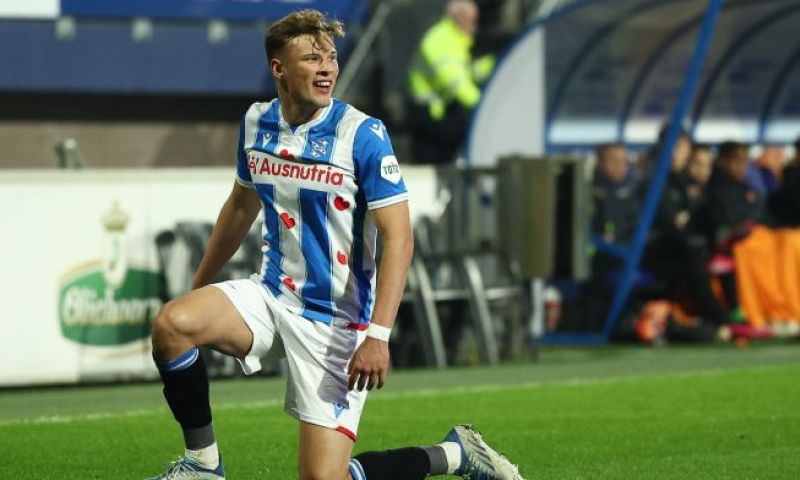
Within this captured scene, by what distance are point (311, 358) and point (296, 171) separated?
648mm

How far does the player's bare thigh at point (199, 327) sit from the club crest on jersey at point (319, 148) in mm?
596

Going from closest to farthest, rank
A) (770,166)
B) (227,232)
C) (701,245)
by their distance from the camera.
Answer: (227,232)
(701,245)
(770,166)

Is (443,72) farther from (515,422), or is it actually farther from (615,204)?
(515,422)

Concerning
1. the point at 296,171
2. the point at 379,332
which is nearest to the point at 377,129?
the point at 296,171

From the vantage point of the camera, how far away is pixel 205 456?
21.7ft

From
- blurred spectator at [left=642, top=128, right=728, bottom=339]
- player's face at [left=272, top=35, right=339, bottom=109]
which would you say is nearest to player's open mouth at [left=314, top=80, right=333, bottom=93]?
player's face at [left=272, top=35, right=339, bottom=109]

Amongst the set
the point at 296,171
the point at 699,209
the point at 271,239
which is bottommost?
the point at 699,209

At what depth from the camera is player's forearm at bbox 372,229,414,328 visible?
610 cm

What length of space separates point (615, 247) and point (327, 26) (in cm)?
1052

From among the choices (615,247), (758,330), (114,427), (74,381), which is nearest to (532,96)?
(615,247)

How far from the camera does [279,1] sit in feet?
58.1

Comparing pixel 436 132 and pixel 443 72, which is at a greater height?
pixel 443 72

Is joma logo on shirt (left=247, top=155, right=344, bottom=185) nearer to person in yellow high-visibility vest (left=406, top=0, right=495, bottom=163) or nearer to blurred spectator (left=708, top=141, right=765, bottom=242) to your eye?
blurred spectator (left=708, top=141, right=765, bottom=242)

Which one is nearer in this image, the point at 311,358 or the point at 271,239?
the point at 311,358
